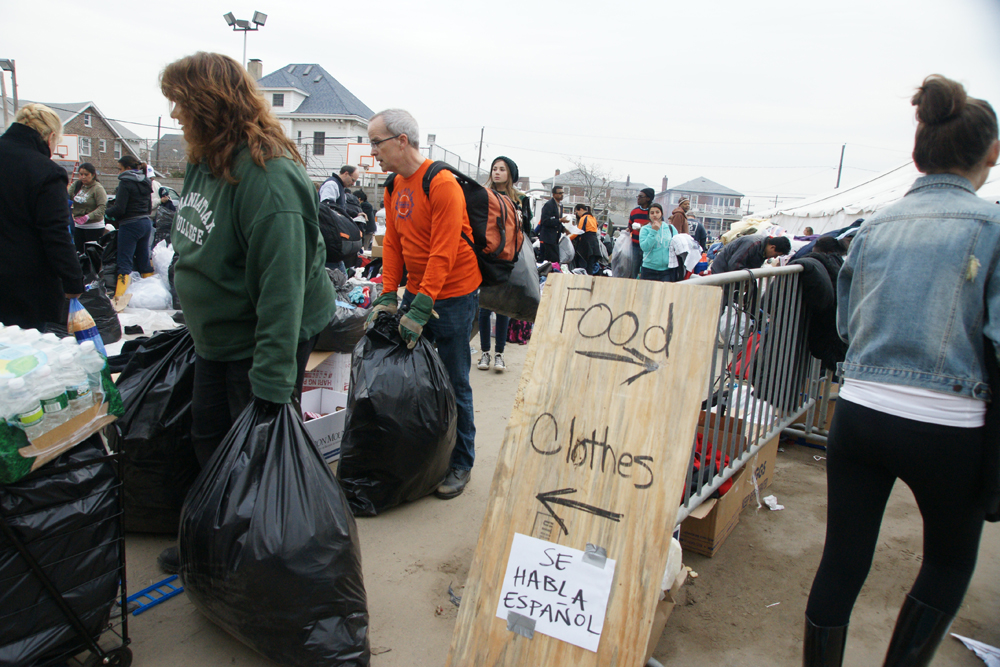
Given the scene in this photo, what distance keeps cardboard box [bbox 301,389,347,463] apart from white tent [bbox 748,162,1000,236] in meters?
9.00

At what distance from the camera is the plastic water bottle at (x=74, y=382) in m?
1.57

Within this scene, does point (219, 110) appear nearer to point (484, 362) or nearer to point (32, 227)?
point (32, 227)

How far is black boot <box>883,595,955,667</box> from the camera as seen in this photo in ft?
5.13

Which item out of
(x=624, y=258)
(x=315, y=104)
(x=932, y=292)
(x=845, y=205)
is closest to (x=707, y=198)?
(x=315, y=104)

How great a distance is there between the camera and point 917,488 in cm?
149

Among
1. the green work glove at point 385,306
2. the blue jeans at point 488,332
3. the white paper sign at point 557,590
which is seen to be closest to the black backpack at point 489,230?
the green work glove at point 385,306

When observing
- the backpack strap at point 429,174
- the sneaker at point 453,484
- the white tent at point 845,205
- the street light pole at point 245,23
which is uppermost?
the street light pole at point 245,23

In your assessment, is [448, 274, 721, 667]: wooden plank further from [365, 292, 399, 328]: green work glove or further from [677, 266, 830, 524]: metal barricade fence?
[365, 292, 399, 328]: green work glove

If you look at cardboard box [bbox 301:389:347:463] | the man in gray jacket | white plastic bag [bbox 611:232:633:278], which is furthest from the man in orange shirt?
white plastic bag [bbox 611:232:633:278]

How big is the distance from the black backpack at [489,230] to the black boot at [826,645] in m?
1.98

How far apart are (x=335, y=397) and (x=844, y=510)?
279 cm

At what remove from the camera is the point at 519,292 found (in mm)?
3445

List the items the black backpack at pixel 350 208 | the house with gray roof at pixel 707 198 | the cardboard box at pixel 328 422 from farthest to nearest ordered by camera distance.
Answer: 1. the house with gray roof at pixel 707 198
2. the black backpack at pixel 350 208
3. the cardboard box at pixel 328 422

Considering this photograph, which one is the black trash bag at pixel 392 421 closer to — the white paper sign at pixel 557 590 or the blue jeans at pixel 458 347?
the blue jeans at pixel 458 347
